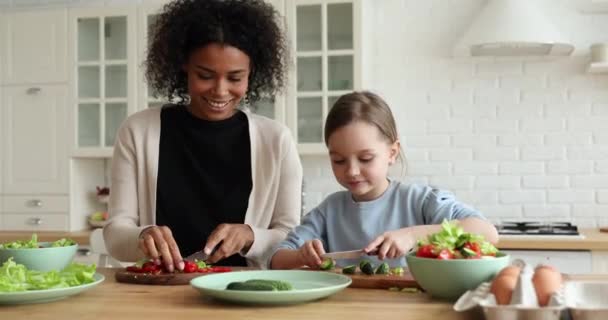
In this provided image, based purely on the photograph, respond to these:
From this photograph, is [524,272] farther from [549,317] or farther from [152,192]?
[152,192]

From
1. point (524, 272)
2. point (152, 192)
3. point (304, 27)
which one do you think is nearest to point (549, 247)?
point (304, 27)

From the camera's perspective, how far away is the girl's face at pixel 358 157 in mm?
1856

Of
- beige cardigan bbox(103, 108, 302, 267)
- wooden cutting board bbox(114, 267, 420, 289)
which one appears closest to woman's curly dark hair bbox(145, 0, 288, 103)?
beige cardigan bbox(103, 108, 302, 267)

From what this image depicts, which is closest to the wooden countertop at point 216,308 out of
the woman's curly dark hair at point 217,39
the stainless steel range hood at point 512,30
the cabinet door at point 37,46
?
the woman's curly dark hair at point 217,39

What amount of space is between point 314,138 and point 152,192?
1.74 meters

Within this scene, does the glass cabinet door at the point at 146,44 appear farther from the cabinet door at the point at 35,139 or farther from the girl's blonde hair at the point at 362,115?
the girl's blonde hair at the point at 362,115

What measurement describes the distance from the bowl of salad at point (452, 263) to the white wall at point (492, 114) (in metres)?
2.50

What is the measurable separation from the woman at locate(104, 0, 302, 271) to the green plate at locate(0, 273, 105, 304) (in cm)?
63

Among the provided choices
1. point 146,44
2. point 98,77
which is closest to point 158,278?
point 146,44

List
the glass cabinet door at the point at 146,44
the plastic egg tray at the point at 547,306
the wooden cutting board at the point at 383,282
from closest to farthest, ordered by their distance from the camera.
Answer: the plastic egg tray at the point at 547,306, the wooden cutting board at the point at 383,282, the glass cabinet door at the point at 146,44

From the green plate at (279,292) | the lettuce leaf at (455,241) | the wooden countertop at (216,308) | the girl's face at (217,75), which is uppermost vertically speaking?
the girl's face at (217,75)

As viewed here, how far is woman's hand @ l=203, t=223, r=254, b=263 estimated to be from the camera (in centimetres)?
171

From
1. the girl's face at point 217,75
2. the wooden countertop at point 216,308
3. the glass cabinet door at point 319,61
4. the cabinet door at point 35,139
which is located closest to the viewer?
the wooden countertop at point 216,308

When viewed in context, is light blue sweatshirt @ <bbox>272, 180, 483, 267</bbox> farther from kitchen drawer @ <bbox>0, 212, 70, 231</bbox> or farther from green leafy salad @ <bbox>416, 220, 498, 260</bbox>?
kitchen drawer @ <bbox>0, 212, 70, 231</bbox>
